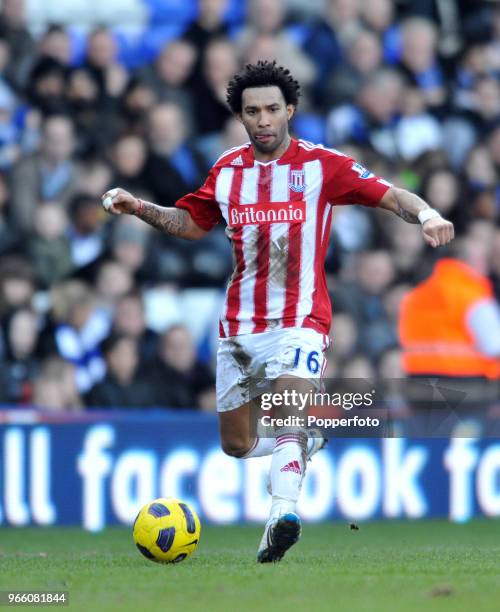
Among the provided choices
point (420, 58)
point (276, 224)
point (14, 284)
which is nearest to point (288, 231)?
point (276, 224)

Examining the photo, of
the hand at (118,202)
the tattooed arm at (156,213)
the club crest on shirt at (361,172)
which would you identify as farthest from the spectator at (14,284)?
the club crest on shirt at (361,172)

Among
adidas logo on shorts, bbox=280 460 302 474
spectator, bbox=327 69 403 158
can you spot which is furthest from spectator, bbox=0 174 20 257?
adidas logo on shorts, bbox=280 460 302 474

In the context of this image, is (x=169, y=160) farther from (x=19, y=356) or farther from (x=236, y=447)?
Answer: (x=236, y=447)

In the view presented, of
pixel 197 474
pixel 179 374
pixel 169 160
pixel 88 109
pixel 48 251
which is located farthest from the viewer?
pixel 88 109

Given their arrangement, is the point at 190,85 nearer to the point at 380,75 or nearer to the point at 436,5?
the point at 380,75

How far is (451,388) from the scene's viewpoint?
11016mm

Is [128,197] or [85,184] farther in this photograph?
[85,184]

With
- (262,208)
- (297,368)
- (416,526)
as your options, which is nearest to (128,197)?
(262,208)

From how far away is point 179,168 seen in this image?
1217 cm

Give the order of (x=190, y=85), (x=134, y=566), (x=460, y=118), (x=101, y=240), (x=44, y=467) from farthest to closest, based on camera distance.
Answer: (x=460, y=118) → (x=190, y=85) → (x=101, y=240) → (x=44, y=467) → (x=134, y=566)

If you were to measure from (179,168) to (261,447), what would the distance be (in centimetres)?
502

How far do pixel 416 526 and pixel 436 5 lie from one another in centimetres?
613

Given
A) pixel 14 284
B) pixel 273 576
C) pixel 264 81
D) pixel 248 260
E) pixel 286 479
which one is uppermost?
pixel 264 81

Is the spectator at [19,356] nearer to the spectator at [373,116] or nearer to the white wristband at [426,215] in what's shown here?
the spectator at [373,116]
